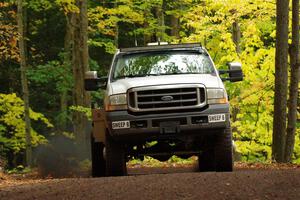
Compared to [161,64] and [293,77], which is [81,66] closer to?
[293,77]

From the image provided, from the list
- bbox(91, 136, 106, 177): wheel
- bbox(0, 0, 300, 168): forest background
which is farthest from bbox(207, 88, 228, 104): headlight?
bbox(0, 0, 300, 168): forest background

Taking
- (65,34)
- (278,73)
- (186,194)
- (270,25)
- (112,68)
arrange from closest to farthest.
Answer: (186,194) → (112,68) → (278,73) → (270,25) → (65,34)

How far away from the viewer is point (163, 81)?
33.4 ft

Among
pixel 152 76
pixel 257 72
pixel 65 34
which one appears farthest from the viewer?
pixel 65 34

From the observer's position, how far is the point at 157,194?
723 cm

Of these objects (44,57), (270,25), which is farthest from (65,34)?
(270,25)

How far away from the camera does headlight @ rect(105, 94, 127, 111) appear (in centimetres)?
1007

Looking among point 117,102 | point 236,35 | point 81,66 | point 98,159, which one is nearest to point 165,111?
point 117,102

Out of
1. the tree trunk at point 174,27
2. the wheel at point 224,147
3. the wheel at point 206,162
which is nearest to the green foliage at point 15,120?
the tree trunk at point 174,27

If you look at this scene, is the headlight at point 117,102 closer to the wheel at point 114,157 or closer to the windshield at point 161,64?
the wheel at point 114,157

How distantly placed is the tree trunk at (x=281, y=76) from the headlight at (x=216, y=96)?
17.9 ft

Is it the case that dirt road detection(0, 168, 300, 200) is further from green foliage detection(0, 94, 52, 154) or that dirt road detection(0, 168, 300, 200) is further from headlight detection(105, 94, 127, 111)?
green foliage detection(0, 94, 52, 154)

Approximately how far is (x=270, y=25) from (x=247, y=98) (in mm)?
3397

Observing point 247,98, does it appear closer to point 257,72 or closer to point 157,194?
point 257,72
